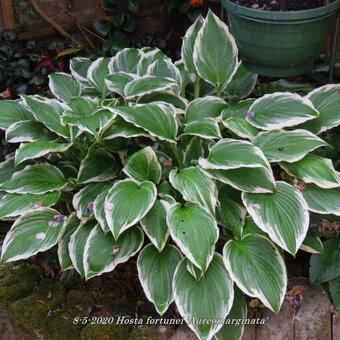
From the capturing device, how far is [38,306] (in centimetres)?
166

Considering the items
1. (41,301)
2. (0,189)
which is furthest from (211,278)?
(0,189)

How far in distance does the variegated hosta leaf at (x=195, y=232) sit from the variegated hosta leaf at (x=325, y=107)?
478mm

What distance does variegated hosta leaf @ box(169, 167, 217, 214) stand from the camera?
1.55 metres

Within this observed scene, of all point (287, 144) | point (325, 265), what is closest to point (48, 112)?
point (287, 144)

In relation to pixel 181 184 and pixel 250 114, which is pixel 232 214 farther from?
pixel 250 114

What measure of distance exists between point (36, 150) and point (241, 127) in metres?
0.60

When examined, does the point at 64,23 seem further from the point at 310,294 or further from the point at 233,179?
the point at 310,294

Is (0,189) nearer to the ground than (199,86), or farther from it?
nearer to the ground

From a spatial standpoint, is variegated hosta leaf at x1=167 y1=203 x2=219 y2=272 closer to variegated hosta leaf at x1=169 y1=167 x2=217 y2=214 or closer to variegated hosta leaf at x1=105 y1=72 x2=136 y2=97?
variegated hosta leaf at x1=169 y1=167 x2=217 y2=214

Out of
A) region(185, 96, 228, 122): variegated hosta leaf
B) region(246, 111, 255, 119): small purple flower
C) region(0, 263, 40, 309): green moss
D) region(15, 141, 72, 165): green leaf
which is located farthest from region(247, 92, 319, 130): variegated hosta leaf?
region(0, 263, 40, 309): green moss

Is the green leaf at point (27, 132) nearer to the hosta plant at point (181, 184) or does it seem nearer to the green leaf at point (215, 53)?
the hosta plant at point (181, 184)

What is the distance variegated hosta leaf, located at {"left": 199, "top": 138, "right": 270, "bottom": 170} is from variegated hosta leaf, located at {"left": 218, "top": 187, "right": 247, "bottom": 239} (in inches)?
5.0

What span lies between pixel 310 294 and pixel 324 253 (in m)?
0.12

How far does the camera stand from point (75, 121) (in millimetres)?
1591
